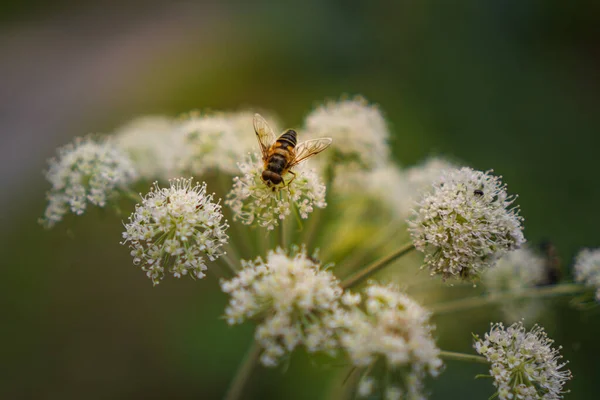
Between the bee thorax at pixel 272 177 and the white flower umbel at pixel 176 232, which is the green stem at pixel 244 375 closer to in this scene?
the white flower umbel at pixel 176 232

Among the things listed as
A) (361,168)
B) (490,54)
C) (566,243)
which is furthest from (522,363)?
(490,54)

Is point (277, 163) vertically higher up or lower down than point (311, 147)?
lower down

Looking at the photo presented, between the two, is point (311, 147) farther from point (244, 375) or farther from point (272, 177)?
point (244, 375)

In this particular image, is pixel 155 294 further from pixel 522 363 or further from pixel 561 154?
pixel 561 154

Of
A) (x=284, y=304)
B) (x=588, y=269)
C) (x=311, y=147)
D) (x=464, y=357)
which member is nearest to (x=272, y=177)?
(x=311, y=147)

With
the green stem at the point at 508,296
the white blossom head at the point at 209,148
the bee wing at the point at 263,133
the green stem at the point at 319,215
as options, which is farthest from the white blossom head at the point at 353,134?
the green stem at the point at 508,296

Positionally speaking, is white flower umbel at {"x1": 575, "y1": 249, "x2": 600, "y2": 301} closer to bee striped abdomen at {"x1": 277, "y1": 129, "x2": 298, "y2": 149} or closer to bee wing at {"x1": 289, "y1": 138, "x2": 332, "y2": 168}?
bee wing at {"x1": 289, "y1": 138, "x2": 332, "y2": 168}
